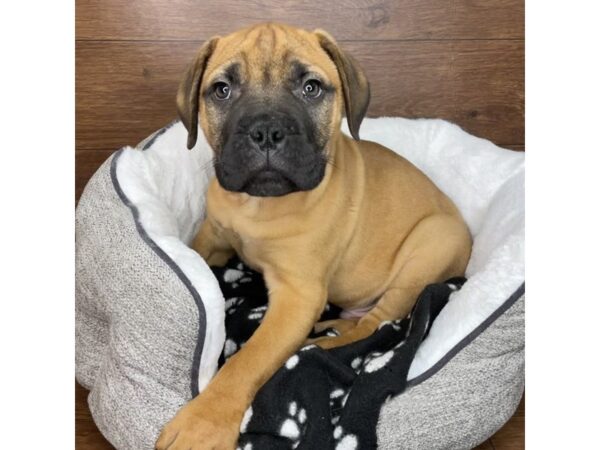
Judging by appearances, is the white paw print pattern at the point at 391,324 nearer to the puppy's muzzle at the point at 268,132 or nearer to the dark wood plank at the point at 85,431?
the puppy's muzzle at the point at 268,132

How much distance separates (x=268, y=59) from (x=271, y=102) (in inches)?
6.6

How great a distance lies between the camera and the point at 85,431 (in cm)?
259

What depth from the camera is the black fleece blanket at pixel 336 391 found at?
214cm

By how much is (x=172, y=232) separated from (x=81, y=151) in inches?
55.7

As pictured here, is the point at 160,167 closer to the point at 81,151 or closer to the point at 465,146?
the point at 81,151

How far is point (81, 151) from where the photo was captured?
3803mm

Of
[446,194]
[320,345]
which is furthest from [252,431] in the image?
[446,194]

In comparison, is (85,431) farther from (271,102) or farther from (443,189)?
(443,189)

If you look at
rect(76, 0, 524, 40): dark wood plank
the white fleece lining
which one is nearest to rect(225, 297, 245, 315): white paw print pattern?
the white fleece lining

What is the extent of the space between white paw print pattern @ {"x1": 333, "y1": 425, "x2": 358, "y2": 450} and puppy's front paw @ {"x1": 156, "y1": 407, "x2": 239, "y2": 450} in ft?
0.93

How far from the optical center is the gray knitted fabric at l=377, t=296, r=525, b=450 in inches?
87.3

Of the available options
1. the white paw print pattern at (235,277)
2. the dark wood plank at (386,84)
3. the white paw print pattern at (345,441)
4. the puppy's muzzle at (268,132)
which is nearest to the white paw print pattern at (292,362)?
the white paw print pattern at (345,441)

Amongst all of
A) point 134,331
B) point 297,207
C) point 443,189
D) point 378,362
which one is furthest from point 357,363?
point 443,189

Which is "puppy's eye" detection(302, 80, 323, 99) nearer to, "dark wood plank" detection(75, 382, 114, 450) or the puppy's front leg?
the puppy's front leg
